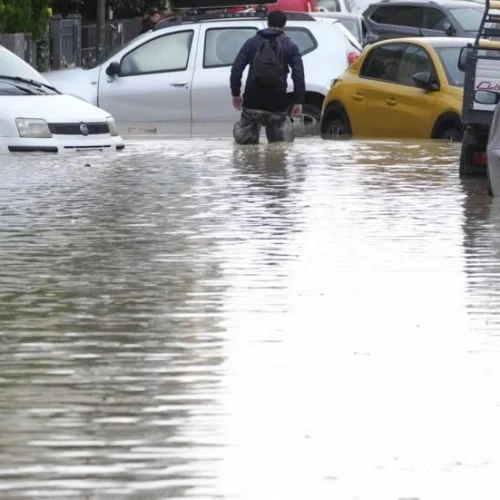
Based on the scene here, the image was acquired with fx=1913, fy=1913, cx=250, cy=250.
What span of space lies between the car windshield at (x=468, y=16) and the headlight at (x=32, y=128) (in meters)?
16.1

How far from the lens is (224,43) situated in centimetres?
2362

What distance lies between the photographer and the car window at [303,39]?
24.0 m

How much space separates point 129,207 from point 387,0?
24636mm

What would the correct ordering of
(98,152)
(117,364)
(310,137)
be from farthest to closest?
(310,137) < (98,152) < (117,364)

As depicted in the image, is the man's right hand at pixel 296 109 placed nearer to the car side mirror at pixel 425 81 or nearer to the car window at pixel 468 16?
the car side mirror at pixel 425 81

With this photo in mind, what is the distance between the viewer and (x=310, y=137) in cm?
2227

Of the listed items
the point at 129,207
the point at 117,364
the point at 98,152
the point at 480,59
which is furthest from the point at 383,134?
the point at 117,364

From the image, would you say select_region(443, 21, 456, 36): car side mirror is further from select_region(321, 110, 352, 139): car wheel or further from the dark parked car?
select_region(321, 110, 352, 139): car wheel

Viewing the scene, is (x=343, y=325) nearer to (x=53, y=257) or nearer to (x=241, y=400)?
(x=241, y=400)

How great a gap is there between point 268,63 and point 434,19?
16.0 metres

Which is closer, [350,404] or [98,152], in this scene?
[350,404]

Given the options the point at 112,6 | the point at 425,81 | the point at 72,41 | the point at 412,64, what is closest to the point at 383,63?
the point at 412,64

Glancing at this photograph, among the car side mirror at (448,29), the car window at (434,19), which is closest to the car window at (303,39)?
the car side mirror at (448,29)

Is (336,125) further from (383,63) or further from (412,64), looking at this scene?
(412,64)
